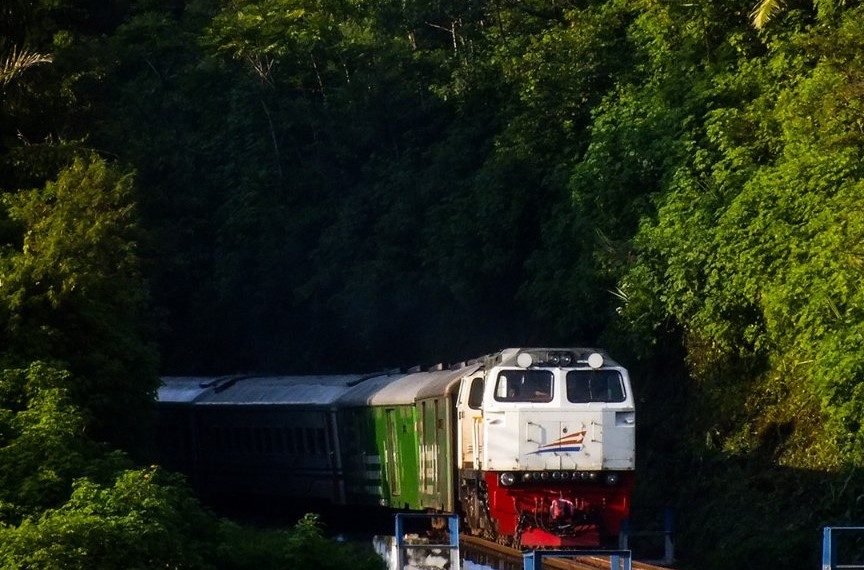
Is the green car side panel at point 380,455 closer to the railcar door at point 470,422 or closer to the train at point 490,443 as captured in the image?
the train at point 490,443

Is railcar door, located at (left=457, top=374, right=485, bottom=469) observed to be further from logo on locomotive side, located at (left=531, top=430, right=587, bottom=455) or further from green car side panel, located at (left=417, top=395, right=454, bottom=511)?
logo on locomotive side, located at (left=531, top=430, right=587, bottom=455)

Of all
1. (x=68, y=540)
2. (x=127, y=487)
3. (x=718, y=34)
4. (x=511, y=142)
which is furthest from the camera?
(x=511, y=142)

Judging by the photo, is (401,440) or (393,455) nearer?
(401,440)

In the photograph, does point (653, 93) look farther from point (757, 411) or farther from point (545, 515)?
point (545, 515)

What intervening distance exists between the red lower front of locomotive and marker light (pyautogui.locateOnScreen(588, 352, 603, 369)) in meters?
1.32

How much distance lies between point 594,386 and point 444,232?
595 inches

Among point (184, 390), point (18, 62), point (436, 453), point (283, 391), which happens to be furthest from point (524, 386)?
point (184, 390)

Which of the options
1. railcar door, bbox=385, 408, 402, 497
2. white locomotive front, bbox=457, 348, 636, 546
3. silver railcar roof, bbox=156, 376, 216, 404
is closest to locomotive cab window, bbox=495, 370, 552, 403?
white locomotive front, bbox=457, 348, 636, 546

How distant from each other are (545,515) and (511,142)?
13786 millimetres

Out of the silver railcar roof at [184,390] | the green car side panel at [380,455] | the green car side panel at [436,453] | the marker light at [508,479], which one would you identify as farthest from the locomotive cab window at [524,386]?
the silver railcar roof at [184,390]

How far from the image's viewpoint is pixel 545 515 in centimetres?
1947

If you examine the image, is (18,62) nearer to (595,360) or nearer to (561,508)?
(595,360)

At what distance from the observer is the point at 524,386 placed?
1978cm

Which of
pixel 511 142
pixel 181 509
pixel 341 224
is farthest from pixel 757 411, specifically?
pixel 341 224
